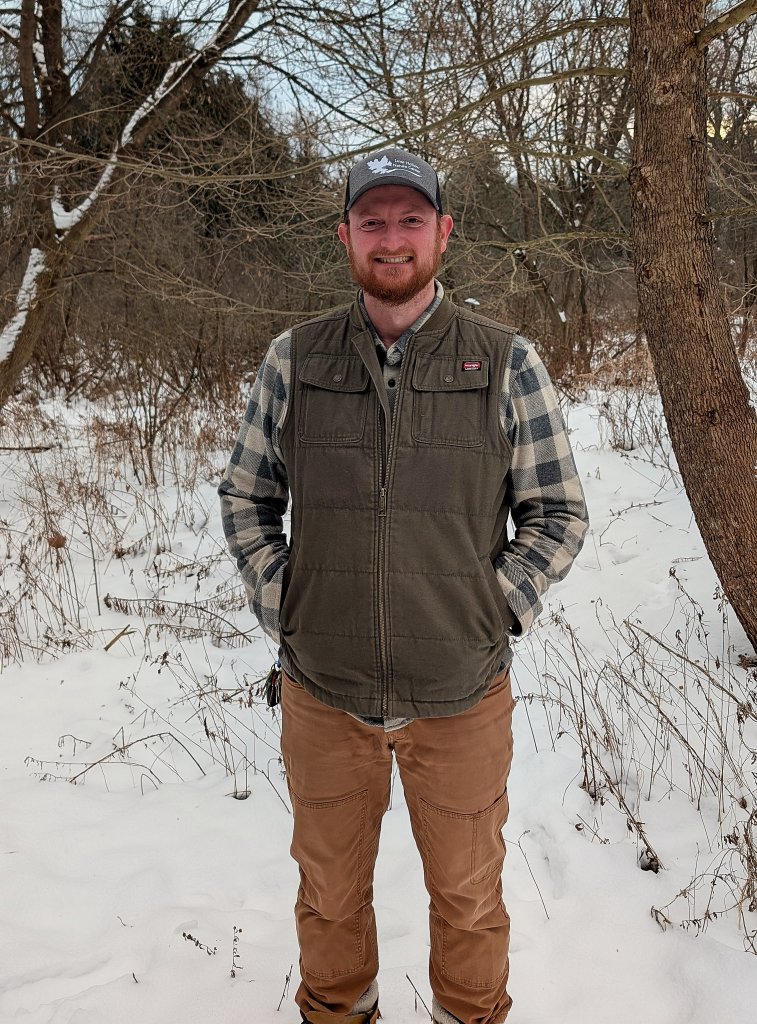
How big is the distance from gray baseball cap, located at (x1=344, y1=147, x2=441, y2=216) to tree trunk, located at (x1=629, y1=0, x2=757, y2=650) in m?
1.38

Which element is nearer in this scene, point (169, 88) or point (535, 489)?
point (535, 489)

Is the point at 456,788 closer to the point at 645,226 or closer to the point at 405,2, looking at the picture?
the point at 645,226

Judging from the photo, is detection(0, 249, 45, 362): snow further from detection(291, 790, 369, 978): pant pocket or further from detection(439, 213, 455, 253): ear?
detection(291, 790, 369, 978): pant pocket

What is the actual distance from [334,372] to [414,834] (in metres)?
1.19

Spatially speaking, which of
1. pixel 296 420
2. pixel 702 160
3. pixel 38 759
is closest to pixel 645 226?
pixel 702 160

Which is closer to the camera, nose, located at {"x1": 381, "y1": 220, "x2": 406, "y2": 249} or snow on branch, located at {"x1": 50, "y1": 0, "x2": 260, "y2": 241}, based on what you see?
nose, located at {"x1": 381, "y1": 220, "x2": 406, "y2": 249}

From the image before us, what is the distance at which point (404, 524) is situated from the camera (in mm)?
1562

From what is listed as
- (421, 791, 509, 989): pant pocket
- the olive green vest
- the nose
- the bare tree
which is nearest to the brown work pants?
(421, 791, 509, 989): pant pocket

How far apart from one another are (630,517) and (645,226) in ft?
9.78

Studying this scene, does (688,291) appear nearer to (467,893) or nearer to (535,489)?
(535,489)

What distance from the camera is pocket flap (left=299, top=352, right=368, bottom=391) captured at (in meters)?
1.64

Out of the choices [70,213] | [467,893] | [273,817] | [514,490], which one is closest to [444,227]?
[514,490]

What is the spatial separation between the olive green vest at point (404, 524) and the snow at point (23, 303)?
6.34m

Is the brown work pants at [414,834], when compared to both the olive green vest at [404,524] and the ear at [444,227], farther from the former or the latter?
the ear at [444,227]
